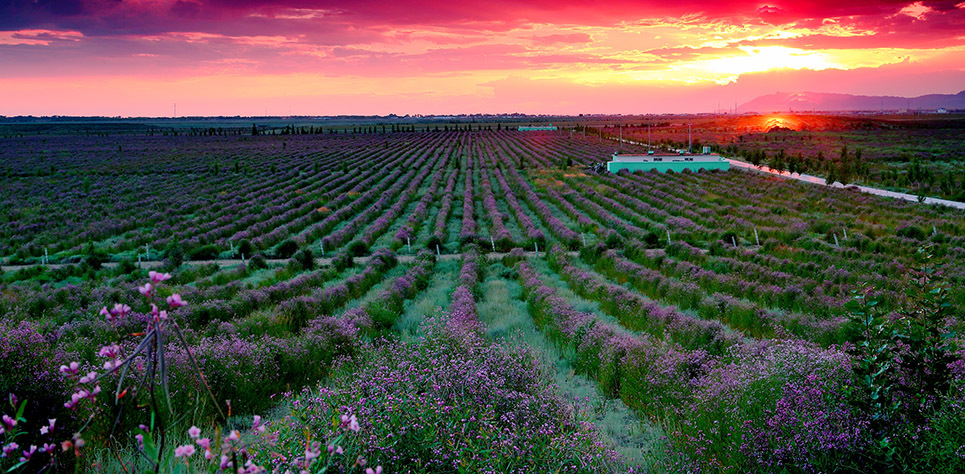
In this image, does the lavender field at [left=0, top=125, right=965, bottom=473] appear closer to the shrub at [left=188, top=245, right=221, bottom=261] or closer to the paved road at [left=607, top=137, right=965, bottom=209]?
the shrub at [left=188, top=245, right=221, bottom=261]

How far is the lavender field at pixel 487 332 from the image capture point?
4938 mm

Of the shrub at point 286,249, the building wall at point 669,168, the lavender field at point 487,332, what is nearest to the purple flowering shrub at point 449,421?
the lavender field at point 487,332

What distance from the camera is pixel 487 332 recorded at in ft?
39.0

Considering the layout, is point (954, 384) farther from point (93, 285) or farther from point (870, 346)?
point (93, 285)

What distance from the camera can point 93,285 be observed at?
17.6m

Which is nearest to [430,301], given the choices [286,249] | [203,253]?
[286,249]

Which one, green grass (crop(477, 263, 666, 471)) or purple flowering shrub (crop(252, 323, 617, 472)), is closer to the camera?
purple flowering shrub (crop(252, 323, 617, 472))

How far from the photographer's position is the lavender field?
4938 mm

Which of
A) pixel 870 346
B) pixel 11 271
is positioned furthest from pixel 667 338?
pixel 11 271

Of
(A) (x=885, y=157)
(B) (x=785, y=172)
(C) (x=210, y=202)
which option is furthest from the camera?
(A) (x=885, y=157)

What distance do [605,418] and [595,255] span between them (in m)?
14.3

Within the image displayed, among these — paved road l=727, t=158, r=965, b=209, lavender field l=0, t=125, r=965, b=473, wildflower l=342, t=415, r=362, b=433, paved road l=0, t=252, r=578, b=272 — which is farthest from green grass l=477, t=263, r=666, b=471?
paved road l=727, t=158, r=965, b=209

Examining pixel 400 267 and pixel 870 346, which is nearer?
pixel 870 346

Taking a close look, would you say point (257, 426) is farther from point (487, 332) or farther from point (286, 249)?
point (286, 249)
